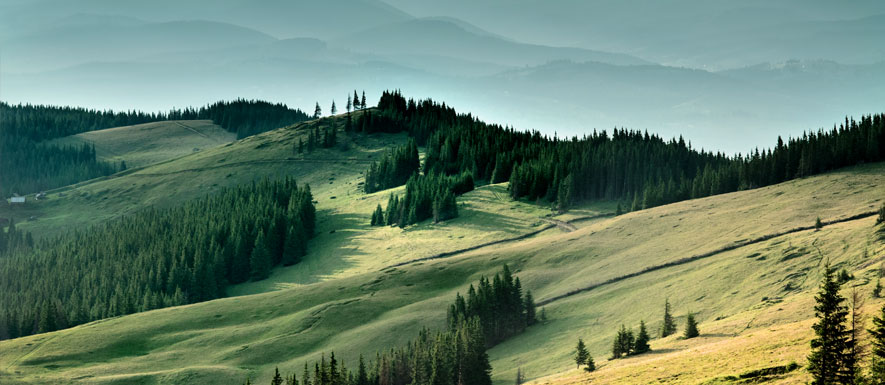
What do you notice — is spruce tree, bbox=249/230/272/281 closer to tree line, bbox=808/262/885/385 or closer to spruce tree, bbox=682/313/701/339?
spruce tree, bbox=682/313/701/339

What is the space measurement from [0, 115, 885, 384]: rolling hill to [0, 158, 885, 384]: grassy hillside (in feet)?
1.08

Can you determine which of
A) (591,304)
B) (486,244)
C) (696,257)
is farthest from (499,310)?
(486,244)

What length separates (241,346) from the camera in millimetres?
116250

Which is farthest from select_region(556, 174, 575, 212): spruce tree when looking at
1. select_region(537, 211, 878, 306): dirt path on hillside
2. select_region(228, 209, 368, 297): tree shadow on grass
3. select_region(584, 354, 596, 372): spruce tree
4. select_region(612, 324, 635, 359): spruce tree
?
select_region(584, 354, 596, 372): spruce tree

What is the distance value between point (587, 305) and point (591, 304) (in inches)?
22.2

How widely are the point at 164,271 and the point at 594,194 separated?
339 feet

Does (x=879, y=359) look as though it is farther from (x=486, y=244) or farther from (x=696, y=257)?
(x=486, y=244)

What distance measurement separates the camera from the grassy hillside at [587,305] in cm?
8088

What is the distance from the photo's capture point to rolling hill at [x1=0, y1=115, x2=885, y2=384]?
79562mm

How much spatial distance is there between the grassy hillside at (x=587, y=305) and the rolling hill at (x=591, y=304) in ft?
1.08

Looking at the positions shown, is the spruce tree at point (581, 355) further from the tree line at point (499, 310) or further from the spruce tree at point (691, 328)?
the tree line at point (499, 310)

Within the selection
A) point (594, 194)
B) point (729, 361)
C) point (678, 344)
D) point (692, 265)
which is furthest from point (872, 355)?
point (594, 194)

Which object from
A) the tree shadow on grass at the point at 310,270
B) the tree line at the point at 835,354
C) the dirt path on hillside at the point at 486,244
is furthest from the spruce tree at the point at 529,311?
the tree shadow on grass at the point at 310,270

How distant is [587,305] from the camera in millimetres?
111250
